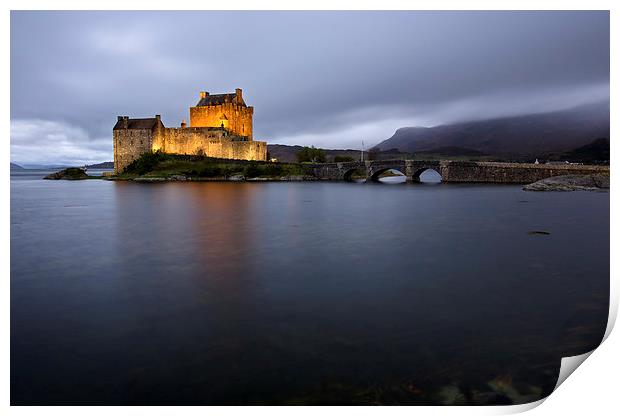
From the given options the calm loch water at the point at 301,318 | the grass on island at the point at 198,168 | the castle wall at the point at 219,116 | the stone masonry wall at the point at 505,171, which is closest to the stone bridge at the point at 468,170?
the stone masonry wall at the point at 505,171

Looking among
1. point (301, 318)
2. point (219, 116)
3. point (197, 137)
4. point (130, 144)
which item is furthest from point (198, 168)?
point (301, 318)

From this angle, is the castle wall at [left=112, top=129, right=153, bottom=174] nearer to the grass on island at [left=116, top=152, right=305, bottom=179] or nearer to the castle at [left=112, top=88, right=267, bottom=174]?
the castle at [left=112, top=88, right=267, bottom=174]

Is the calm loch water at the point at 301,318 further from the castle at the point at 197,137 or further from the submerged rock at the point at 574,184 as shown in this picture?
the castle at the point at 197,137

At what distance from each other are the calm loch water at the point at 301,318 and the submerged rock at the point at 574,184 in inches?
1073

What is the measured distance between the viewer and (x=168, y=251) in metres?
11.3

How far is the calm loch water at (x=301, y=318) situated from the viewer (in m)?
4.29

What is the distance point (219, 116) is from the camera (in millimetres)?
71875

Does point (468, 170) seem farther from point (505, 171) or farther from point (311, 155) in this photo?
point (311, 155)

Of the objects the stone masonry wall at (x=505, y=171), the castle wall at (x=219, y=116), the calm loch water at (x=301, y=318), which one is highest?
the castle wall at (x=219, y=116)

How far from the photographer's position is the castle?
6712 cm

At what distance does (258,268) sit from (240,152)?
6156 centimetres

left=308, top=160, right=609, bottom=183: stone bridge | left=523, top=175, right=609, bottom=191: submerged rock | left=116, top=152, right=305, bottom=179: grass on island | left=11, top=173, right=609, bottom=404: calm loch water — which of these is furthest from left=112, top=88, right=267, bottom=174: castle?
left=11, top=173, right=609, bottom=404: calm loch water

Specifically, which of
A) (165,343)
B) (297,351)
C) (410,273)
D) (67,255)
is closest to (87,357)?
(165,343)
